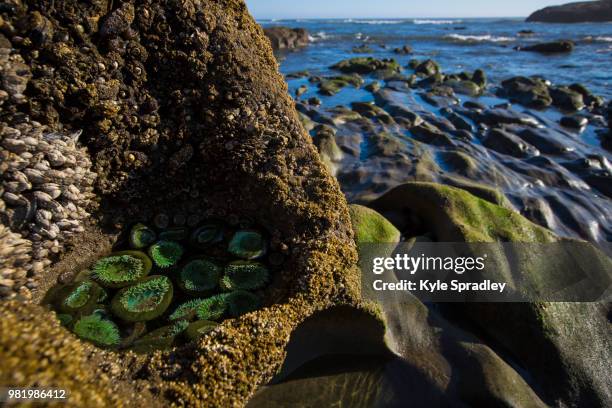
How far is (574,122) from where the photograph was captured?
37.5ft

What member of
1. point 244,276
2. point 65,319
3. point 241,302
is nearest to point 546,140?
point 244,276

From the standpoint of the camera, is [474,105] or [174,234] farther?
[474,105]

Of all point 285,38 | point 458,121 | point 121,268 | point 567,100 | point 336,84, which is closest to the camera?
point 121,268

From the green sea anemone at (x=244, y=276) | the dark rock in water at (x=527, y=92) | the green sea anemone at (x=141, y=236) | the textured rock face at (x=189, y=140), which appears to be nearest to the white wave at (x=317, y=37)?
the dark rock in water at (x=527, y=92)

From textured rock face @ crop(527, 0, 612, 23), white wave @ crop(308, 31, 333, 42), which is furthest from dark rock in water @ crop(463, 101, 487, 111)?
textured rock face @ crop(527, 0, 612, 23)

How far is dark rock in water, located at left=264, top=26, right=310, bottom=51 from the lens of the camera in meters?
32.0

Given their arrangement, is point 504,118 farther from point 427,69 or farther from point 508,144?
point 427,69

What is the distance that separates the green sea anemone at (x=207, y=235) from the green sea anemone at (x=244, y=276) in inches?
15.9

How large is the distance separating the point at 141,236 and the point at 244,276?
45.3 inches

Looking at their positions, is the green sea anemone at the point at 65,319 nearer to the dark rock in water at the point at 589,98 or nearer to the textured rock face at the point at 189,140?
the textured rock face at the point at 189,140

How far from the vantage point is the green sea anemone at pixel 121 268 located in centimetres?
363

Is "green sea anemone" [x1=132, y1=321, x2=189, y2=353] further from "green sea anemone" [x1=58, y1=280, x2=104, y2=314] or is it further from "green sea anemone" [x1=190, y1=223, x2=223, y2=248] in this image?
"green sea anemone" [x1=190, y1=223, x2=223, y2=248]

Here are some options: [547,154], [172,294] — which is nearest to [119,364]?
[172,294]

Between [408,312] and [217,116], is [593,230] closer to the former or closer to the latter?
[408,312]
